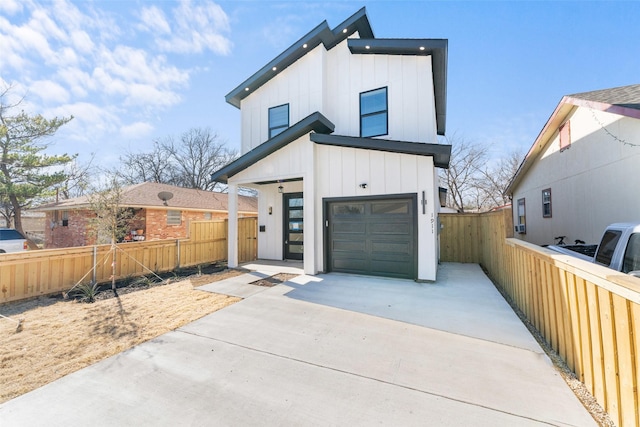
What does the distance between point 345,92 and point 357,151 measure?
2662 millimetres

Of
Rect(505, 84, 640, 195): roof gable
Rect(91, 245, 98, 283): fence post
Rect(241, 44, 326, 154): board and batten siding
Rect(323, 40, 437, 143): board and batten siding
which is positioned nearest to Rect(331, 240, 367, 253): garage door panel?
Rect(323, 40, 437, 143): board and batten siding

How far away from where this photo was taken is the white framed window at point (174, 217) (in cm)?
1455

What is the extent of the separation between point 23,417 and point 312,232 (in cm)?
573

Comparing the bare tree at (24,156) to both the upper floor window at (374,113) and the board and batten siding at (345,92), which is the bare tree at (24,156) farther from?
the upper floor window at (374,113)

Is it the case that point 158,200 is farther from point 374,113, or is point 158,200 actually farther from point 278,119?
point 374,113

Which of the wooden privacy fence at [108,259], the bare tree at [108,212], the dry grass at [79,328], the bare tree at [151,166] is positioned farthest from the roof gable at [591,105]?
the bare tree at [151,166]

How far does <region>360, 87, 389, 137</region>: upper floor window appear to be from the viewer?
794 centimetres

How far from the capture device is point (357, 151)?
7.18m

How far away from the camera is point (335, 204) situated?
7582 mm

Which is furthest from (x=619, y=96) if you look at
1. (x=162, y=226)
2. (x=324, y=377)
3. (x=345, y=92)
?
(x=162, y=226)

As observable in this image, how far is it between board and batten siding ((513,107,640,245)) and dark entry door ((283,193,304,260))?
8.72m

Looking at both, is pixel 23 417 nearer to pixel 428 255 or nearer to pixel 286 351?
pixel 286 351

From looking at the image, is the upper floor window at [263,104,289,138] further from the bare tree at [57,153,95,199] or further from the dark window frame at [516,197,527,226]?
the bare tree at [57,153,95,199]

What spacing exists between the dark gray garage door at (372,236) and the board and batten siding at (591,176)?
4972 mm
